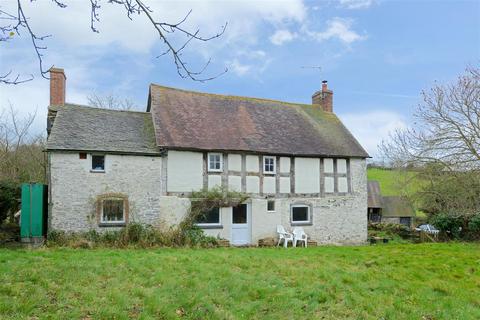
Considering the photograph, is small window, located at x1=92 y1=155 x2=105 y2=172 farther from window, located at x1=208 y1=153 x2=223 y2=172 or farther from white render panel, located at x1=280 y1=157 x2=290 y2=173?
white render panel, located at x1=280 y1=157 x2=290 y2=173

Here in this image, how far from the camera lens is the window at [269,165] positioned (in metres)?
18.2

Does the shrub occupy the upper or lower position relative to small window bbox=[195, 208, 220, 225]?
lower

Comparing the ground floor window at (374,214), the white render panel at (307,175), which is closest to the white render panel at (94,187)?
the white render panel at (307,175)

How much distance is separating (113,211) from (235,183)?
548 centimetres

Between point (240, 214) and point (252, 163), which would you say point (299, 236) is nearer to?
point (240, 214)

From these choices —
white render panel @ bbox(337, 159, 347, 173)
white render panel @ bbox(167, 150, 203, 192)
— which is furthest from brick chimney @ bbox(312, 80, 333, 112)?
white render panel @ bbox(167, 150, 203, 192)

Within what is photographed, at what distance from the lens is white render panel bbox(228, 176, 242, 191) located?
17344 mm

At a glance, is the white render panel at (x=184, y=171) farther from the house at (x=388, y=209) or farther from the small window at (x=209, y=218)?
the house at (x=388, y=209)

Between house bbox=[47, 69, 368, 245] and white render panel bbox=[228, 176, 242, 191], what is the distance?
0.05 meters

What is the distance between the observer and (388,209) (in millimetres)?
35750

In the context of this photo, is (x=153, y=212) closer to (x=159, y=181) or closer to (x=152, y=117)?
(x=159, y=181)

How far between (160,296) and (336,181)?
14487 millimetres

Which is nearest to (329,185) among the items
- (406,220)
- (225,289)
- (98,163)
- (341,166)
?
(341,166)

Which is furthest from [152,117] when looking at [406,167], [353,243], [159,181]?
[406,167]
